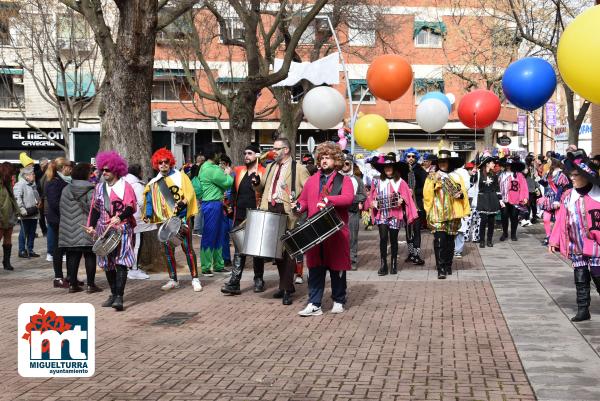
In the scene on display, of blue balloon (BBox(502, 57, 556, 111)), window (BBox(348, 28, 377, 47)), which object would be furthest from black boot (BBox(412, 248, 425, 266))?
window (BBox(348, 28, 377, 47))

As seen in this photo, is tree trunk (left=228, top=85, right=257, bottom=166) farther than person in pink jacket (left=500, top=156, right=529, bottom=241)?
Yes

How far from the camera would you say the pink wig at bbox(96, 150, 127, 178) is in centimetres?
1051

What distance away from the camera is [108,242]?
33.7 feet

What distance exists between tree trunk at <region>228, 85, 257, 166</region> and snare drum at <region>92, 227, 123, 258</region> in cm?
968

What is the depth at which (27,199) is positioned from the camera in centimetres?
1711

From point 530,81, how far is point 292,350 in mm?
7288

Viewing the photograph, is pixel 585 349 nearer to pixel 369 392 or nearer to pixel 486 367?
pixel 486 367

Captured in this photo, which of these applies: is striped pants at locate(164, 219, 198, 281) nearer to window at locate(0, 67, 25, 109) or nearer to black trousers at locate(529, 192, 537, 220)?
black trousers at locate(529, 192, 537, 220)

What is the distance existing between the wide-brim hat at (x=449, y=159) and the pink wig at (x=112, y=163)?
5.03 meters

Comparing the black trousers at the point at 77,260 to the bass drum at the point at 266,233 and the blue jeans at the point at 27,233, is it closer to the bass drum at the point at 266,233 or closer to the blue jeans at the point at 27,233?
the bass drum at the point at 266,233

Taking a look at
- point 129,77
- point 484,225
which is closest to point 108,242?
point 129,77

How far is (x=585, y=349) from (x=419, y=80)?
40426 millimetres

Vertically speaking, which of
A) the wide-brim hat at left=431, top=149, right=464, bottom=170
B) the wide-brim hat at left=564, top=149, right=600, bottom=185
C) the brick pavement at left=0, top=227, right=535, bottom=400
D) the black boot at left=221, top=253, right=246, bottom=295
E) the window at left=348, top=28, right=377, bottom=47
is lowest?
the brick pavement at left=0, top=227, right=535, bottom=400

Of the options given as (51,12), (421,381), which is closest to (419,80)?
(51,12)
